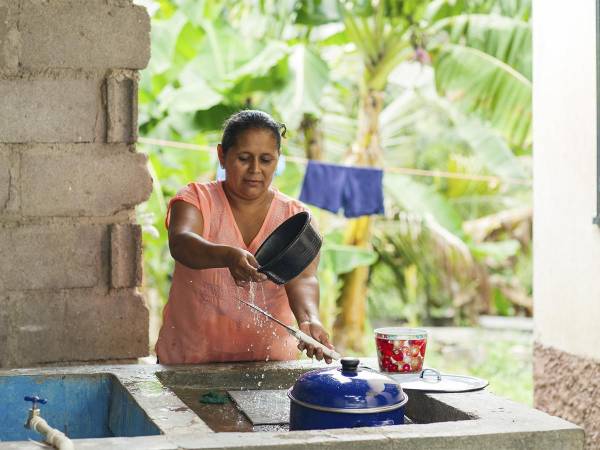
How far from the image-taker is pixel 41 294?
3.36m

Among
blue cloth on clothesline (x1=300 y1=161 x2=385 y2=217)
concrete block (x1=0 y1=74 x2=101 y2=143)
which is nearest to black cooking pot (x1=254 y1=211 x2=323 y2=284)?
concrete block (x1=0 y1=74 x2=101 y2=143)

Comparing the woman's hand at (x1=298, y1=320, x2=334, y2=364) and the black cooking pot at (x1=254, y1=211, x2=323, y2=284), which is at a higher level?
the black cooking pot at (x1=254, y1=211, x2=323, y2=284)

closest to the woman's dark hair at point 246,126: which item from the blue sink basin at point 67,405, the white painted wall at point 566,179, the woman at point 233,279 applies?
the woman at point 233,279

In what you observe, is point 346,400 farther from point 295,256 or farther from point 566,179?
point 566,179

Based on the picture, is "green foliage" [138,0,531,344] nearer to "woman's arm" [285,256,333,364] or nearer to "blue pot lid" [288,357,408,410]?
"woman's arm" [285,256,333,364]

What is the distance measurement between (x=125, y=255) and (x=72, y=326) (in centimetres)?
34

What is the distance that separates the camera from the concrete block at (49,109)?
3.31 meters

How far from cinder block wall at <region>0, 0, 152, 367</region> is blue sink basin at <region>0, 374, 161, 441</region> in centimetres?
73

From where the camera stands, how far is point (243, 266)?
2639 mm

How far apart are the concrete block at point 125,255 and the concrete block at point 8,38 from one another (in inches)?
28.1

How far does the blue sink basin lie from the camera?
2.64 meters

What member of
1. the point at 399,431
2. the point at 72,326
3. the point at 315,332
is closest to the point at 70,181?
the point at 72,326

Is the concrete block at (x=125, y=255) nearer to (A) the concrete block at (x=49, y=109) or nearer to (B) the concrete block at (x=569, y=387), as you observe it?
(A) the concrete block at (x=49, y=109)

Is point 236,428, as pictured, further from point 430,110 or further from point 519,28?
point 430,110
